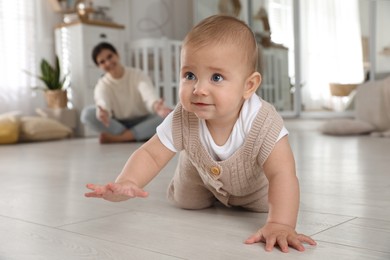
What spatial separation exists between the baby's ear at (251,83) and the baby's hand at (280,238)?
0.71 ft

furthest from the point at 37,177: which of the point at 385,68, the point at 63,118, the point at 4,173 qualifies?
the point at 385,68

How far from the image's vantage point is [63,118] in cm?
372

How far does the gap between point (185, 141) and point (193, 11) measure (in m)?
4.37

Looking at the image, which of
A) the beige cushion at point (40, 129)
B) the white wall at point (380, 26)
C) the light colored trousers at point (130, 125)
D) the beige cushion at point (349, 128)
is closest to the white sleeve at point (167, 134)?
the light colored trousers at point (130, 125)

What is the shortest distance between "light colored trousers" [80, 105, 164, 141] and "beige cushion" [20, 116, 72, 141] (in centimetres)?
44

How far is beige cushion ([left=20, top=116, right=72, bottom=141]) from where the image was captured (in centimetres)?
335

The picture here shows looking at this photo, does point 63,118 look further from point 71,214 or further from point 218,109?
point 218,109

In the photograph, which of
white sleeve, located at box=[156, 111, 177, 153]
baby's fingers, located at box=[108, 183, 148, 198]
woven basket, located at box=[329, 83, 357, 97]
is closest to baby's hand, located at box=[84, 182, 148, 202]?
baby's fingers, located at box=[108, 183, 148, 198]

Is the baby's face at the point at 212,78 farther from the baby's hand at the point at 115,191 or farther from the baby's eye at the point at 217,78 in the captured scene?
the baby's hand at the point at 115,191

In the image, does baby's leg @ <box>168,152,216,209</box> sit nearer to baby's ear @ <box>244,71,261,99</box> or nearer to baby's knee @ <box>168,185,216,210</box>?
baby's knee @ <box>168,185,216,210</box>

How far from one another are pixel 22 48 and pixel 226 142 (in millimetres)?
3396

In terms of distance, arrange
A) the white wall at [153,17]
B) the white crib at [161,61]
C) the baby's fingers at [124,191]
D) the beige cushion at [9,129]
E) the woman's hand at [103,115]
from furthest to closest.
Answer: the white wall at [153,17] < the white crib at [161,61] < the beige cushion at [9,129] < the woman's hand at [103,115] < the baby's fingers at [124,191]

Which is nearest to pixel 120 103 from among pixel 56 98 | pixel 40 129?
pixel 40 129

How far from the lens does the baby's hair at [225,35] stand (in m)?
0.77
